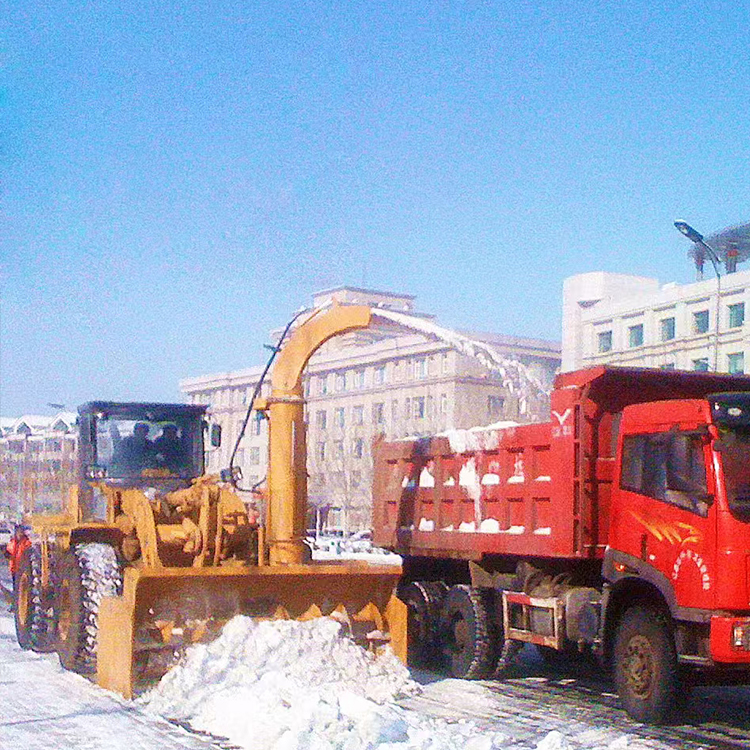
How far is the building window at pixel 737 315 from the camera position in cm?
6106

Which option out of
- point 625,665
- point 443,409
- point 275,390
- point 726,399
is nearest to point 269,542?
point 275,390

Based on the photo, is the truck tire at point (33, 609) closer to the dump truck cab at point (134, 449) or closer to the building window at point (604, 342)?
the dump truck cab at point (134, 449)

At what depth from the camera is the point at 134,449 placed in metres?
13.5

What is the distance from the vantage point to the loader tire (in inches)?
460

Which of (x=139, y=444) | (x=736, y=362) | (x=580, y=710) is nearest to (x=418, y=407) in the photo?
(x=736, y=362)

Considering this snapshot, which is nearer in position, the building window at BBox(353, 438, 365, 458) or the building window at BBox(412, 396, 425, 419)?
the building window at BBox(353, 438, 365, 458)

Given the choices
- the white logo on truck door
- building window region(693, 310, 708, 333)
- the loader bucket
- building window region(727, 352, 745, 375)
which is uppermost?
building window region(693, 310, 708, 333)

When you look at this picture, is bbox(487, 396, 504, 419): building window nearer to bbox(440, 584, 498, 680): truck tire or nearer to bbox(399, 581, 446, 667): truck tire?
bbox(399, 581, 446, 667): truck tire

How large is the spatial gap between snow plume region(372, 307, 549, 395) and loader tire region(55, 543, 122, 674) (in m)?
3.76

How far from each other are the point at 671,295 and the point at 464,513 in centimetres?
5623

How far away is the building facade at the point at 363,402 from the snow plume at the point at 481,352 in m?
48.9

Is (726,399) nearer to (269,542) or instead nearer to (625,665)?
(625,665)

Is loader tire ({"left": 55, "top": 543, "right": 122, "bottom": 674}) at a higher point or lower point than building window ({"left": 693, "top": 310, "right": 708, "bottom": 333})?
lower

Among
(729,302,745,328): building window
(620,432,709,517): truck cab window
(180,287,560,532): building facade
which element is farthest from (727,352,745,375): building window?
(620,432,709,517): truck cab window
